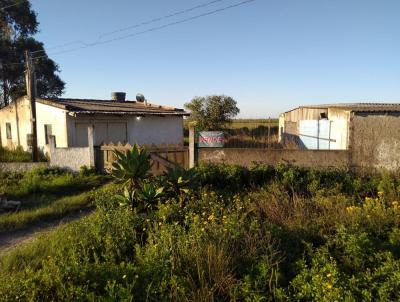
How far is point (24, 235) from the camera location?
21.9 ft

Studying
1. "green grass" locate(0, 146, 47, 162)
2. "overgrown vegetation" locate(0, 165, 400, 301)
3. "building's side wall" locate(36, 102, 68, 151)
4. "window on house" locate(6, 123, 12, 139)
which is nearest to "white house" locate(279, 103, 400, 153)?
"overgrown vegetation" locate(0, 165, 400, 301)

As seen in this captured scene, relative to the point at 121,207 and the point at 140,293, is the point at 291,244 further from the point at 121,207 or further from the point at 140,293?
the point at 121,207

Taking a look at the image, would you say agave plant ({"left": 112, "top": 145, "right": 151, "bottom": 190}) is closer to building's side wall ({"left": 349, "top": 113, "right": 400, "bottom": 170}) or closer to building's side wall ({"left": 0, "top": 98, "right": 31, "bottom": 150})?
building's side wall ({"left": 349, "top": 113, "right": 400, "bottom": 170})

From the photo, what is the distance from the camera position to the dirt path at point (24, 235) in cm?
608

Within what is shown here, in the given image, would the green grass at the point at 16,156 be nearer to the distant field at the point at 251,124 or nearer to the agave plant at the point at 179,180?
the agave plant at the point at 179,180

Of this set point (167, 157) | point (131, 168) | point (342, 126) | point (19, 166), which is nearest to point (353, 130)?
point (342, 126)

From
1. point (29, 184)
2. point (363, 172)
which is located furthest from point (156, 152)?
point (363, 172)

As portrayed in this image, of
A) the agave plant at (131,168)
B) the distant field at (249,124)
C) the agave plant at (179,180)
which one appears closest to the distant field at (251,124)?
the distant field at (249,124)

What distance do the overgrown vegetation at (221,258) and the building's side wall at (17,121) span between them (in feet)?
41.4

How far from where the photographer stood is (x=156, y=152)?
35.3 ft

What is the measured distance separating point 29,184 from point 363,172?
10.5 m

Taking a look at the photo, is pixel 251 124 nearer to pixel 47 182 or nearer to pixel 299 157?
pixel 299 157

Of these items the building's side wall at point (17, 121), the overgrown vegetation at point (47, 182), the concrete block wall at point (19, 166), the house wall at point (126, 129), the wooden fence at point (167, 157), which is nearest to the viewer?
the overgrown vegetation at point (47, 182)

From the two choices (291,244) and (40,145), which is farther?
(40,145)
